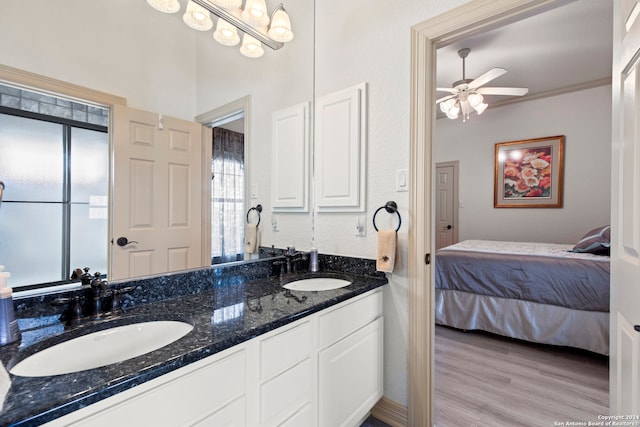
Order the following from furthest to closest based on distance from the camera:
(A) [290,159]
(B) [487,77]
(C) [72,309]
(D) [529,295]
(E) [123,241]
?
(B) [487,77] → (D) [529,295] → (A) [290,159] → (E) [123,241] → (C) [72,309]

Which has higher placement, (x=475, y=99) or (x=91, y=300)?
(x=475, y=99)

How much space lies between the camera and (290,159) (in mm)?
1946

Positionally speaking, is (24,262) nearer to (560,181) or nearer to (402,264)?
(402,264)

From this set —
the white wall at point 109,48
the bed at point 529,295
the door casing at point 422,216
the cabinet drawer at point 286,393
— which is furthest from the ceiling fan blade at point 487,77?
the cabinet drawer at point 286,393

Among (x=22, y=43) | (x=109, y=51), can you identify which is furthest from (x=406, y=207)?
(x=22, y=43)

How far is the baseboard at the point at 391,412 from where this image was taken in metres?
1.61

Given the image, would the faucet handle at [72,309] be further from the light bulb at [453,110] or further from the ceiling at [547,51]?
the light bulb at [453,110]

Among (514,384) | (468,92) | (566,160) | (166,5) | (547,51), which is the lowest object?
(514,384)

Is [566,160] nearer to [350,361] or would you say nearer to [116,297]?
[350,361]

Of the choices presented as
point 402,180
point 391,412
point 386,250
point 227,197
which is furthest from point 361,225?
point 391,412

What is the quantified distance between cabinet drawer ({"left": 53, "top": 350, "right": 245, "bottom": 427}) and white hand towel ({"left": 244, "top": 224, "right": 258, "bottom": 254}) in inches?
31.8

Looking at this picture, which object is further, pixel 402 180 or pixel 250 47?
pixel 250 47

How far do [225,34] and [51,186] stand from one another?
1.11 metres

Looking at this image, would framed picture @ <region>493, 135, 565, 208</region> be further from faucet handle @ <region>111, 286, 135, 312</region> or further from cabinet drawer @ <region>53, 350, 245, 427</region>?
faucet handle @ <region>111, 286, 135, 312</region>
